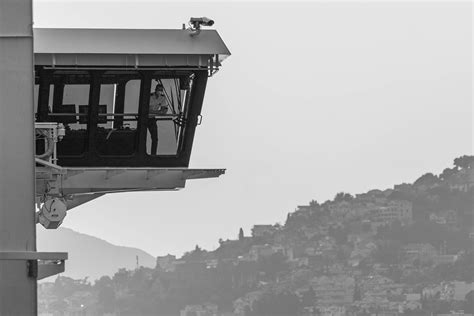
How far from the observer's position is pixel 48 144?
36.1 metres

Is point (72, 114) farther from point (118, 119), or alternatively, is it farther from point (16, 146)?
point (16, 146)

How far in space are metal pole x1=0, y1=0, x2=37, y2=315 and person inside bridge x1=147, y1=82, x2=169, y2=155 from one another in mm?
21962

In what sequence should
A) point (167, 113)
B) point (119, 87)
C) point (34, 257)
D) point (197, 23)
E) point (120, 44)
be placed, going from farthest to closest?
point (167, 113)
point (119, 87)
point (120, 44)
point (197, 23)
point (34, 257)

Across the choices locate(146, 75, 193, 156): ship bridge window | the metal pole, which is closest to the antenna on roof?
locate(146, 75, 193, 156): ship bridge window

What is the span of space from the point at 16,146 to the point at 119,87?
21810 mm

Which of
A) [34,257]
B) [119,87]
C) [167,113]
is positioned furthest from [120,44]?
[34,257]

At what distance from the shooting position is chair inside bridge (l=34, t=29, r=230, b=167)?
1695 inches

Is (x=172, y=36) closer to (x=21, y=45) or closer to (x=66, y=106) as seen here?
(x=66, y=106)

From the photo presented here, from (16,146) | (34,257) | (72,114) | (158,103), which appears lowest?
(34,257)

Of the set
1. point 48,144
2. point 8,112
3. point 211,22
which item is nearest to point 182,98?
point 211,22

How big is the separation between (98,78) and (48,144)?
768cm

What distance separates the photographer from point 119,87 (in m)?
44.2

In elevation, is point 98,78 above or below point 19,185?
above

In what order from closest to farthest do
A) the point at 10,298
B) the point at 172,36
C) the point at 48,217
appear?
the point at 10,298 < the point at 48,217 < the point at 172,36
